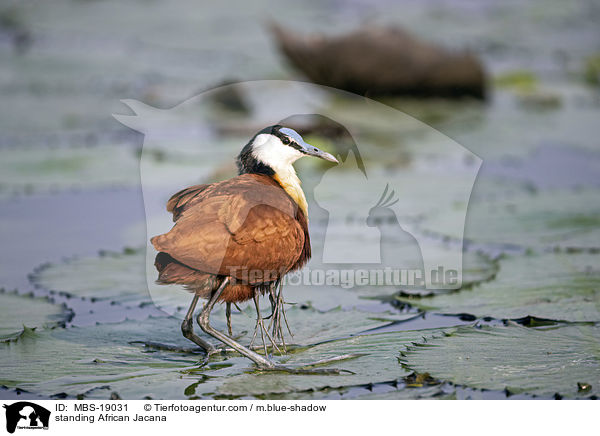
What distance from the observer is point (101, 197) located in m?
6.10

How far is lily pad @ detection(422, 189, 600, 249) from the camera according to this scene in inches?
179

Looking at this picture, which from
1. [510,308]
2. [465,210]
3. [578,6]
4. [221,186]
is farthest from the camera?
[578,6]

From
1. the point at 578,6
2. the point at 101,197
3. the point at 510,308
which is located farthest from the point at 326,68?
the point at 578,6

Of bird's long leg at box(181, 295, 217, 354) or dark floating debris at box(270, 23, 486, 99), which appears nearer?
bird's long leg at box(181, 295, 217, 354)

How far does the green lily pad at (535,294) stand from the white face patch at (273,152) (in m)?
1.12

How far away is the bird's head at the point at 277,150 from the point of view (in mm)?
2820

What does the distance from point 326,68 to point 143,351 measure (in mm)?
5616

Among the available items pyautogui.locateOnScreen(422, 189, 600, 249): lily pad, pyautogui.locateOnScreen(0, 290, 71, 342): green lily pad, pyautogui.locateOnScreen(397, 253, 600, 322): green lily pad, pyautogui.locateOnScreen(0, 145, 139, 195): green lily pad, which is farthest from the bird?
pyautogui.locateOnScreen(0, 145, 139, 195): green lily pad

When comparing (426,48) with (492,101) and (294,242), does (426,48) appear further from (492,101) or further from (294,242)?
(294,242)

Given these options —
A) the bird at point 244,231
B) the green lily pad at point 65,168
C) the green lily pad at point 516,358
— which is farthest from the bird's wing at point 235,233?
the green lily pad at point 65,168

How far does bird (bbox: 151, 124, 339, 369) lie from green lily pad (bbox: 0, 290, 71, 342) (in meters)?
0.80
